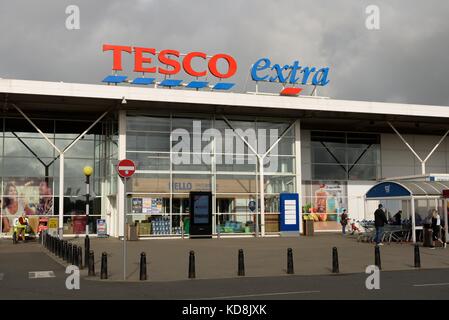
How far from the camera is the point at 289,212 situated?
34.4 metres

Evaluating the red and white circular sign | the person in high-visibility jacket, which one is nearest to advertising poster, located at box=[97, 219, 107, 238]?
the person in high-visibility jacket

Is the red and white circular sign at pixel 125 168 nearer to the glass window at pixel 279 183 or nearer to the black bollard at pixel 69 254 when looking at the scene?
the black bollard at pixel 69 254

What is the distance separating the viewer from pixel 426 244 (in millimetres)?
24172

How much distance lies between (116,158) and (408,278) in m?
22.1

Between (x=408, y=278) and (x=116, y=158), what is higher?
(x=116, y=158)

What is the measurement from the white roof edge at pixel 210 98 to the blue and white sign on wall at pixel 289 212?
5387 millimetres

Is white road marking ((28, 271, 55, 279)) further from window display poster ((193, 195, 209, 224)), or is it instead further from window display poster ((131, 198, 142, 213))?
window display poster ((193, 195, 209, 224))

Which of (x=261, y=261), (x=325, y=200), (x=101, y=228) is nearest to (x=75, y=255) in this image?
(x=261, y=261)

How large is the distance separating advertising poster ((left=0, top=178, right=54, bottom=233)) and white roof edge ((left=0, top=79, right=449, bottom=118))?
22.2 ft

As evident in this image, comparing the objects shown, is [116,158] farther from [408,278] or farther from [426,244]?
[408,278]

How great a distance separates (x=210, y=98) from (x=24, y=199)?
494 inches

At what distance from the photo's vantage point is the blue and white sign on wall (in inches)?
1351

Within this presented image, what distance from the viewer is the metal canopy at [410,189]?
85.9ft
